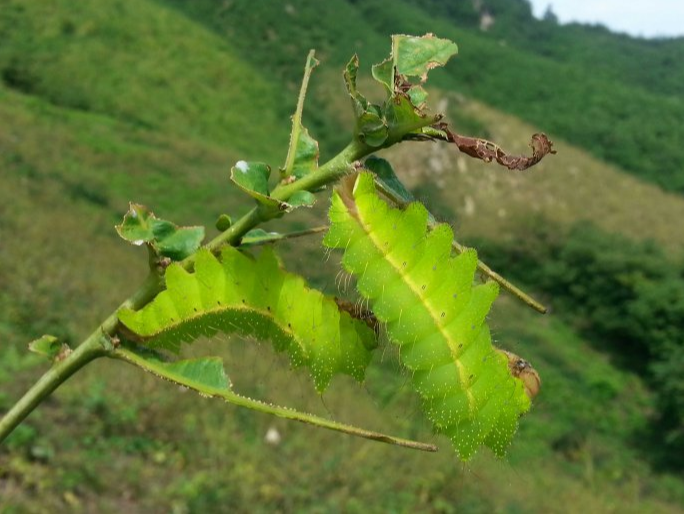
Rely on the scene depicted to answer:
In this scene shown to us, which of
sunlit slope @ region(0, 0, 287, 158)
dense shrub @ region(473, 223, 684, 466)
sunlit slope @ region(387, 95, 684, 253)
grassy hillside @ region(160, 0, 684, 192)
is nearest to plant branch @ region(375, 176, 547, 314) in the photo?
dense shrub @ region(473, 223, 684, 466)

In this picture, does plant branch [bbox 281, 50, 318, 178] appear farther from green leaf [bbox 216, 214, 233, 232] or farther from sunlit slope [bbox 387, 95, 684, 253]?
sunlit slope [bbox 387, 95, 684, 253]

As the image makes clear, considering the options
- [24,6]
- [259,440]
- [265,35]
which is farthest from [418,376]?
[265,35]

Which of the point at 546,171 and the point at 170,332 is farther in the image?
the point at 546,171

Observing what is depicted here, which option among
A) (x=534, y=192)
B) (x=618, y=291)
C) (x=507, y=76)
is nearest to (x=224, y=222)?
(x=618, y=291)

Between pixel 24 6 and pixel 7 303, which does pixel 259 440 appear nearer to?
pixel 7 303

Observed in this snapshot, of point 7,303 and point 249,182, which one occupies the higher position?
point 249,182
